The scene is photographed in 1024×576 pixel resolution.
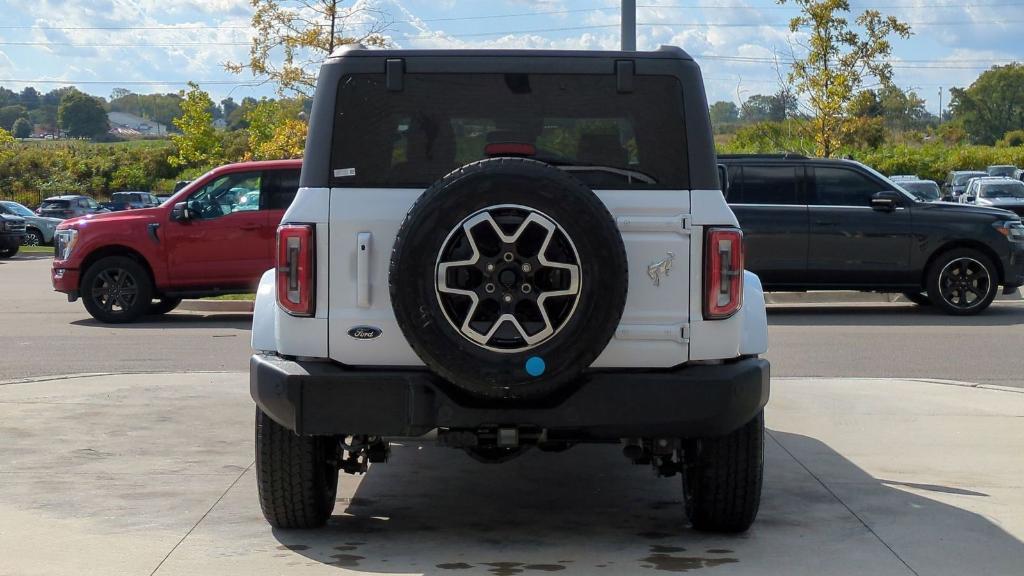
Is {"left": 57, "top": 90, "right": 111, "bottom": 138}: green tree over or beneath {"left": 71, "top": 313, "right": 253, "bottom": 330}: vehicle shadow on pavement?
over

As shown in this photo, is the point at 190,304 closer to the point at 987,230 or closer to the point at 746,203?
the point at 746,203

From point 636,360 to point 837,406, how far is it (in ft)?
15.1

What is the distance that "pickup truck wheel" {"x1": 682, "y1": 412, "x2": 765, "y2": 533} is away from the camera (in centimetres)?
565

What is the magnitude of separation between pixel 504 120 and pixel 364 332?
41.9 inches

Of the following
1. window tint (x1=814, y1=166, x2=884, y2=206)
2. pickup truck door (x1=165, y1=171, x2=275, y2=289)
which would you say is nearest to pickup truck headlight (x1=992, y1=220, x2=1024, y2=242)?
window tint (x1=814, y1=166, x2=884, y2=206)

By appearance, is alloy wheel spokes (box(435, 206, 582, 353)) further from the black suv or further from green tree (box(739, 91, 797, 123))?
green tree (box(739, 91, 797, 123))

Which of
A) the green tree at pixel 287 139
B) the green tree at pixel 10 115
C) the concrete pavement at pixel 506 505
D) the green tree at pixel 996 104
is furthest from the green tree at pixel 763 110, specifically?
the green tree at pixel 10 115

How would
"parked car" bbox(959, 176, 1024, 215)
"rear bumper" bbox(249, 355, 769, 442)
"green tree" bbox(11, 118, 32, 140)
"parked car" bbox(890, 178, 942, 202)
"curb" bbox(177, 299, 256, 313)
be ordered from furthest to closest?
"green tree" bbox(11, 118, 32, 140), "parked car" bbox(890, 178, 942, 202), "parked car" bbox(959, 176, 1024, 215), "curb" bbox(177, 299, 256, 313), "rear bumper" bbox(249, 355, 769, 442)

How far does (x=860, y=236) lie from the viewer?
51.0 ft

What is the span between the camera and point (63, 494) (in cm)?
668

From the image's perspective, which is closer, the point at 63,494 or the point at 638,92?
the point at 638,92

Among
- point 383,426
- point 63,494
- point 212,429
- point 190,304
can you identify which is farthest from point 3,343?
point 383,426

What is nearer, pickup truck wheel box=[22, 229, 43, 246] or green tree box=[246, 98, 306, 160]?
green tree box=[246, 98, 306, 160]

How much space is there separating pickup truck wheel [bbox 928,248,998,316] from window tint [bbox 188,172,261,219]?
318 inches
